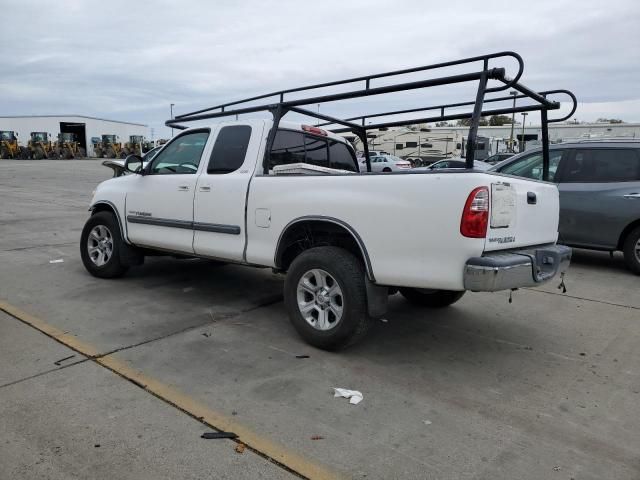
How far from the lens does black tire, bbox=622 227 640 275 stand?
7008mm

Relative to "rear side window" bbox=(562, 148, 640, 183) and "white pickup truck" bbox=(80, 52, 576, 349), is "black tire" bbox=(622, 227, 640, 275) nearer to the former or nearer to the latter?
"rear side window" bbox=(562, 148, 640, 183)

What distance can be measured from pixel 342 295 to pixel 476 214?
3.85ft

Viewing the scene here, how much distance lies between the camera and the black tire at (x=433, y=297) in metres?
5.11

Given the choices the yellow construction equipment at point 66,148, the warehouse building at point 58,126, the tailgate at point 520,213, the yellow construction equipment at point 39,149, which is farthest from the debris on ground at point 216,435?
the warehouse building at point 58,126

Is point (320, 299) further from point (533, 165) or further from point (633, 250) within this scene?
point (633, 250)

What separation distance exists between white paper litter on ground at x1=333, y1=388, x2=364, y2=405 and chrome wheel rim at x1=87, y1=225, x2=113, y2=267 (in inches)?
148

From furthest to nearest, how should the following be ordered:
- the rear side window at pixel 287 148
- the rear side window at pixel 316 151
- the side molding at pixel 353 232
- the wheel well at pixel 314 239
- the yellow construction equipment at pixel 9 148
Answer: the yellow construction equipment at pixel 9 148, the rear side window at pixel 316 151, the rear side window at pixel 287 148, the wheel well at pixel 314 239, the side molding at pixel 353 232

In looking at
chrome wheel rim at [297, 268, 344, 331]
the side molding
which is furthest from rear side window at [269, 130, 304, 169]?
chrome wheel rim at [297, 268, 344, 331]

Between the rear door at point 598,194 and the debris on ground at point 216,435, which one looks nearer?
the debris on ground at point 216,435

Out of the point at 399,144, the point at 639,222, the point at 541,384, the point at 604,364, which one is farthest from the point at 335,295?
the point at 399,144

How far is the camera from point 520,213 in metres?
3.73

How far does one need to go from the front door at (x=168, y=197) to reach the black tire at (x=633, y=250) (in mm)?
5832

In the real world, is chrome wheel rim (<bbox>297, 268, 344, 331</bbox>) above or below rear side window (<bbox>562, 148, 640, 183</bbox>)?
below

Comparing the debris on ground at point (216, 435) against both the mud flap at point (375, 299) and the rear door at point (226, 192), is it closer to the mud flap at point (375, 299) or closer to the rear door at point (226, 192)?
the mud flap at point (375, 299)
